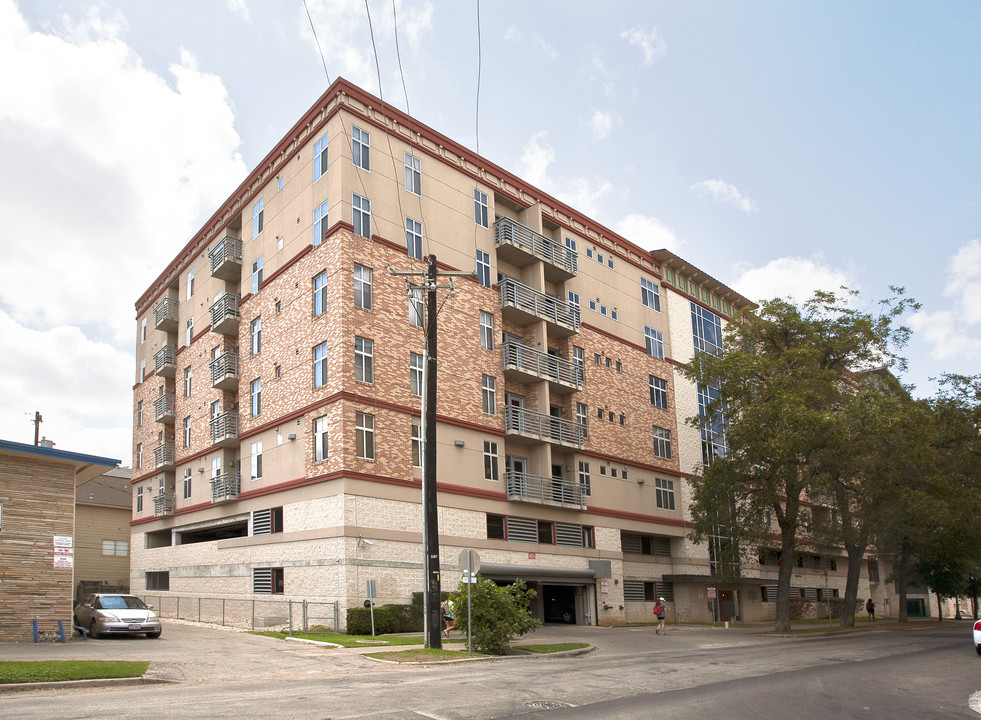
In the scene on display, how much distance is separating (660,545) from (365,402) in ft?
79.6

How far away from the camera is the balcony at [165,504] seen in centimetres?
4612

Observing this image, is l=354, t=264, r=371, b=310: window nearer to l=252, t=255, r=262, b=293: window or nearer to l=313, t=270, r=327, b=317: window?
l=313, t=270, r=327, b=317: window

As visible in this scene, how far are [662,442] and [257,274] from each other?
2504 cm

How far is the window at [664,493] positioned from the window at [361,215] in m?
23.7

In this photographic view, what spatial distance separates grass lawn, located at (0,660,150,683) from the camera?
14742mm

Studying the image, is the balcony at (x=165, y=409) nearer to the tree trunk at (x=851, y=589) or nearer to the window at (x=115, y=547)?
the window at (x=115, y=547)

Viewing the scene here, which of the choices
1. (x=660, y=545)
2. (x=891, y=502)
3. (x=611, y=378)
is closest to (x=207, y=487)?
(x=611, y=378)

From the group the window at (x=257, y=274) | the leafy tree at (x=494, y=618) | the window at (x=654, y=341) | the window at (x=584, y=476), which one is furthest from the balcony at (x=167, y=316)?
the leafy tree at (x=494, y=618)

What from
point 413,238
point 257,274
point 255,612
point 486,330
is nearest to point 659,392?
point 486,330

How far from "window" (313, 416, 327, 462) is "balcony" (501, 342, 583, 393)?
975 cm

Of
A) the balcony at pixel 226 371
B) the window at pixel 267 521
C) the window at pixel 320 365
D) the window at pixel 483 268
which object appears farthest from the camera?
the balcony at pixel 226 371

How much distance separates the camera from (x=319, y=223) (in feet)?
115

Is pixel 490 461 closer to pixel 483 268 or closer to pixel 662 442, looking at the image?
pixel 483 268

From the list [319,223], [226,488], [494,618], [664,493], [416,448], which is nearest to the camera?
[494,618]
